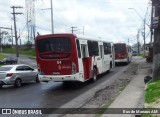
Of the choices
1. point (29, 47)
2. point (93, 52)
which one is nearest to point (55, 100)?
point (93, 52)

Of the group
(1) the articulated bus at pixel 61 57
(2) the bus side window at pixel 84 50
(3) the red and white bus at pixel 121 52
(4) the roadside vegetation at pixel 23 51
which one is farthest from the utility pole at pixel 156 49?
(4) the roadside vegetation at pixel 23 51

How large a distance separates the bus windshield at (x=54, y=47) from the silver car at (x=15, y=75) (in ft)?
10.1

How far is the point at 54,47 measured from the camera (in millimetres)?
18125

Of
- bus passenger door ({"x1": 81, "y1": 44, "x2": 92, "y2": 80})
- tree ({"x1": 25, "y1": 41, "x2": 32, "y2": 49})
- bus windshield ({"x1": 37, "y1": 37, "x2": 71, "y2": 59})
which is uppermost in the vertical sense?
bus windshield ({"x1": 37, "y1": 37, "x2": 71, "y2": 59})

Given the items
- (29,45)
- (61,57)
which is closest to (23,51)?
(29,45)

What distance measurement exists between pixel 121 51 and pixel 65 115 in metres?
31.3

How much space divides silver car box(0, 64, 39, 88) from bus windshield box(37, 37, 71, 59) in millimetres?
3080

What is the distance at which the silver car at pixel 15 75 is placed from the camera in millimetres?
20281

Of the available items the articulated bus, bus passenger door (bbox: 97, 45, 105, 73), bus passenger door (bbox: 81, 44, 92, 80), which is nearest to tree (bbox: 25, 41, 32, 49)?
bus passenger door (bbox: 97, 45, 105, 73)

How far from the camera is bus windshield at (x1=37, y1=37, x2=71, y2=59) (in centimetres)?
1784

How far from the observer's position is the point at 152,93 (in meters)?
12.6

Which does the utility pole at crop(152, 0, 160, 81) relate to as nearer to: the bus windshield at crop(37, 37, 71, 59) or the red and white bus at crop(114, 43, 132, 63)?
the bus windshield at crop(37, 37, 71, 59)

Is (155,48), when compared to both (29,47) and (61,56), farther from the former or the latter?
(29,47)

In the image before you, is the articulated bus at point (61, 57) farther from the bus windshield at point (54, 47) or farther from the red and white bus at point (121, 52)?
the red and white bus at point (121, 52)
